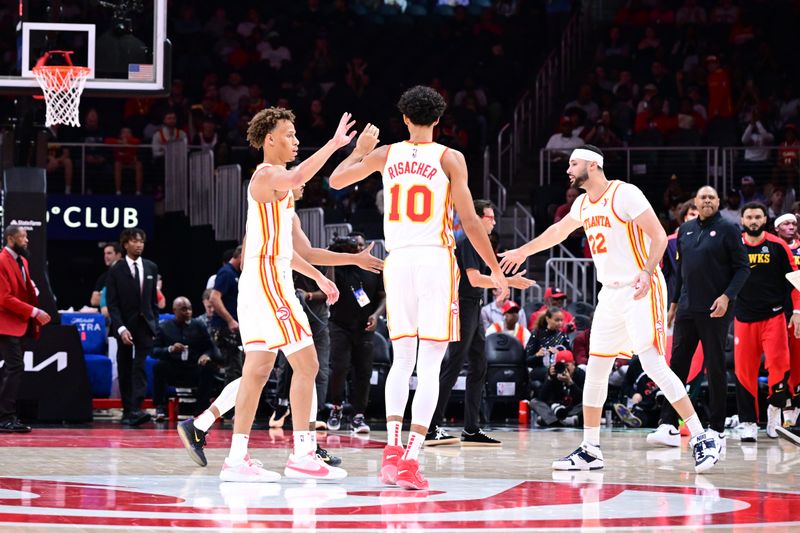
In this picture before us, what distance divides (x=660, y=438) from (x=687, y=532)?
19.0 ft

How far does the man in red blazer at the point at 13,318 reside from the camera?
12.8 metres

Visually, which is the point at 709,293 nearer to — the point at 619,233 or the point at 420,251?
the point at 619,233

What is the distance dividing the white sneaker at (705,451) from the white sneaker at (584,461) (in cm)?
64

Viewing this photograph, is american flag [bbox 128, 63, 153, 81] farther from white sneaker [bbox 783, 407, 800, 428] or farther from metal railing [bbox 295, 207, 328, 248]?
white sneaker [bbox 783, 407, 800, 428]

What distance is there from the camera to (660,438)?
11539mm

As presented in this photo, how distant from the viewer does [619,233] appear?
897cm

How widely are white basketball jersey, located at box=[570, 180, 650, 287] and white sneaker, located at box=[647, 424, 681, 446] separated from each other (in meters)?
2.91

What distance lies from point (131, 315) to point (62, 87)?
2495mm

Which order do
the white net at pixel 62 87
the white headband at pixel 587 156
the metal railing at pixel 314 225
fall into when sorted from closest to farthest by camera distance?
1. the white headband at pixel 587 156
2. the white net at pixel 62 87
3. the metal railing at pixel 314 225

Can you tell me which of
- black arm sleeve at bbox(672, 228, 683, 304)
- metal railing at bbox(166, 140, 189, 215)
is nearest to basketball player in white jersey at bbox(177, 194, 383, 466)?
black arm sleeve at bbox(672, 228, 683, 304)

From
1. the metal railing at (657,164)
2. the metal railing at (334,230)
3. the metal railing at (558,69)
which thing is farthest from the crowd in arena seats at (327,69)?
the metal railing at (657,164)

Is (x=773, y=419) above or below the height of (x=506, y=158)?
below

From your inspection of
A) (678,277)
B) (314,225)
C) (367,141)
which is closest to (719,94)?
(314,225)

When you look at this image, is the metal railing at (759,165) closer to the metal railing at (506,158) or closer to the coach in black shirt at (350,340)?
the metal railing at (506,158)
